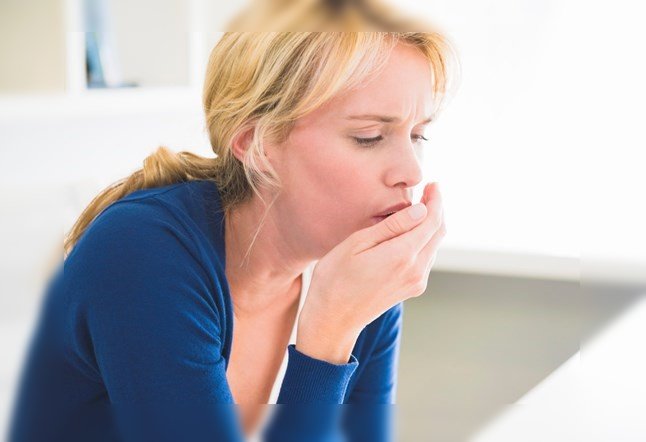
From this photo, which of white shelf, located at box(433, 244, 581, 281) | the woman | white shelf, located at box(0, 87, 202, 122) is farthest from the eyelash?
white shelf, located at box(433, 244, 581, 281)

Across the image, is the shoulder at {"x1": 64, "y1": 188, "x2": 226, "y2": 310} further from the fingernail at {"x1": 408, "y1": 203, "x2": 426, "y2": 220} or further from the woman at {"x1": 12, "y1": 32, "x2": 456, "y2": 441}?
the fingernail at {"x1": 408, "y1": 203, "x2": 426, "y2": 220}

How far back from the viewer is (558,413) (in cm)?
57

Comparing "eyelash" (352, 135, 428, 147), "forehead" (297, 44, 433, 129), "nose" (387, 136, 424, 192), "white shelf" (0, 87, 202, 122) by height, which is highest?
"white shelf" (0, 87, 202, 122)

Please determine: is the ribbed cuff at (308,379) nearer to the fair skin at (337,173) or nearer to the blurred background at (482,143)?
the fair skin at (337,173)

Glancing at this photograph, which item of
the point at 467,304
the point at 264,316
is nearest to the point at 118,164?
the point at 264,316

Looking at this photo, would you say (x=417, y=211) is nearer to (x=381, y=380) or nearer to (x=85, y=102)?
(x=381, y=380)

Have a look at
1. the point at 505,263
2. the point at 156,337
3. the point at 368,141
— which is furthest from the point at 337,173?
the point at 505,263

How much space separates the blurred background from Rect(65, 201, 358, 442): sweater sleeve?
0.20 ft

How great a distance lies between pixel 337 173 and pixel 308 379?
0.37 feet

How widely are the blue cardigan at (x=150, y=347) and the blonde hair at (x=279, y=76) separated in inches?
2.1

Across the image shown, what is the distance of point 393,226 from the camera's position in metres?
0.43

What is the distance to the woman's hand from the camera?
0.42 metres

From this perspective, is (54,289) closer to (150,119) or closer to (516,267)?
(150,119)

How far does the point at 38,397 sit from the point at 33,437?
24 millimetres
